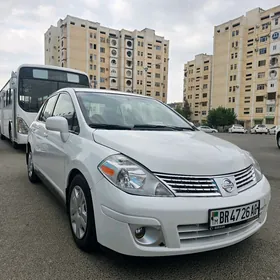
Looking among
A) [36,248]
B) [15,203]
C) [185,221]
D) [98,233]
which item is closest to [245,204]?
[185,221]

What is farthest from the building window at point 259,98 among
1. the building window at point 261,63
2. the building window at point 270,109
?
the building window at point 261,63

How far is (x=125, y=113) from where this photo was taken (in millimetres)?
3094

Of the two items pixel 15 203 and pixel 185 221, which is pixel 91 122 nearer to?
pixel 185 221

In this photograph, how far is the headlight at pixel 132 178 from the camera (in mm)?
1889

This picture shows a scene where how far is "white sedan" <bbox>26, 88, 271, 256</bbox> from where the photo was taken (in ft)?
6.09

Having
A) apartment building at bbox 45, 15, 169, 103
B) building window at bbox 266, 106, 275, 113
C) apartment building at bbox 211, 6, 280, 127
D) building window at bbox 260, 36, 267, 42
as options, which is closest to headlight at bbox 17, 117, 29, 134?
apartment building at bbox 211, 6, 280, 127

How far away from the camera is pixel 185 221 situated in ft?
6.05

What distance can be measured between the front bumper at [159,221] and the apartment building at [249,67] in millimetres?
58334

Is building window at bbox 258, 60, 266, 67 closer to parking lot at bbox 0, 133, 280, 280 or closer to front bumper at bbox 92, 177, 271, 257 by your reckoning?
parking lot at bbox 0, 133, 280, 280

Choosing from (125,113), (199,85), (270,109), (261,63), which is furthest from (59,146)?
(199,85)

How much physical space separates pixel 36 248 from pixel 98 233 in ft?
2.54

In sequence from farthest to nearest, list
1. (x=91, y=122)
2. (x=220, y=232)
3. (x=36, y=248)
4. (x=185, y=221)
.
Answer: (x=91, y=122) < (x=36, y=248) < (x=220, y=232) < (x=185, y=221)

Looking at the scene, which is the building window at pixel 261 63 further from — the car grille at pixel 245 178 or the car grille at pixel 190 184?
the car grille at pixel 190 184

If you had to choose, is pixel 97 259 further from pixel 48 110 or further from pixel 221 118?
pixel 221 118
